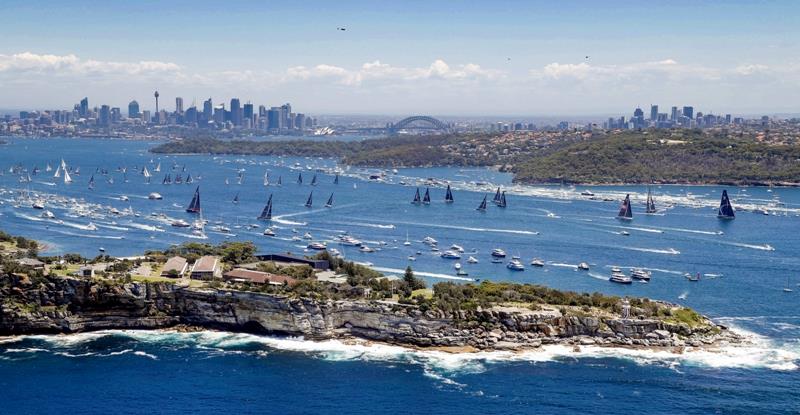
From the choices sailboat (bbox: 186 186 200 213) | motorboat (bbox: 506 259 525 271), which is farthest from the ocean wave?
sailboat (bbox: 186 186 200 213)

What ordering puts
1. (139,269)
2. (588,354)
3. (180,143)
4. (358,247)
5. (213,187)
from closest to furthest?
(588,354) < (139,269) < (358,247) < (213,187) < (180,143)

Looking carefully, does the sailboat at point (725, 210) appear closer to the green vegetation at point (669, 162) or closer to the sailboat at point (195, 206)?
the green vegetation at point (669, 162)

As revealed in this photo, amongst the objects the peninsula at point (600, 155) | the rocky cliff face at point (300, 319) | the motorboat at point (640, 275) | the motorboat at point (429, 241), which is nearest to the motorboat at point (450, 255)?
the motorboat at point (429, 241)

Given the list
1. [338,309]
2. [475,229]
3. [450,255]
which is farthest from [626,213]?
[338,309]

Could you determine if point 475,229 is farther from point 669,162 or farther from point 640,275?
point 669,162

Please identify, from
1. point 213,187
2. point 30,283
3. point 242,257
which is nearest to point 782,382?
point 242,257

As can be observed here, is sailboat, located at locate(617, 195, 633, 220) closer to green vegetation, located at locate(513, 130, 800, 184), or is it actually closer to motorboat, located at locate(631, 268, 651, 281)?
motorboat, located at locate(631, 268, 651, 281)

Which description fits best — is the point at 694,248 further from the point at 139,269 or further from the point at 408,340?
the point at 139,269
